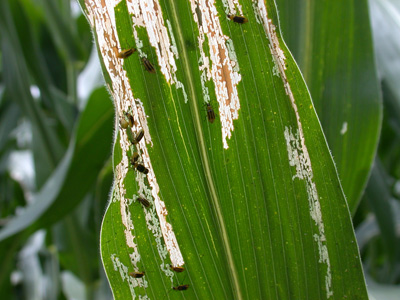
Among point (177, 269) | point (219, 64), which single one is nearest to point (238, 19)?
point (219, 64)

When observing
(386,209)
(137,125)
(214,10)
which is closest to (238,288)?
(137,125)

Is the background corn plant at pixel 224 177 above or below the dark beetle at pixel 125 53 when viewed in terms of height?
below

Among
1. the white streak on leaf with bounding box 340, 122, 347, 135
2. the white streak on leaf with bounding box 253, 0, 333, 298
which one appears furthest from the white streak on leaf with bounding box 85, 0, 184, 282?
the white streak on leaf with bounding box 340, 122, 347, 135

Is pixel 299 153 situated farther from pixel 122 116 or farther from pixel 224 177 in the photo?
pixel 122 116

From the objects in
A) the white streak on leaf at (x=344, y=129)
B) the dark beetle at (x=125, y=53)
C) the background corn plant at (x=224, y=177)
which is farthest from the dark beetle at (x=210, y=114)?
the white streak on leaf at (x=344, y=129)

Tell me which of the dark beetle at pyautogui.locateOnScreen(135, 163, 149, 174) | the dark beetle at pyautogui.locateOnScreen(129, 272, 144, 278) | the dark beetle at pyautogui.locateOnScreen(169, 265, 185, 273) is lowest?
the dark beetle at pyautogui.locateOnScreen(169, 265, 185, 273)

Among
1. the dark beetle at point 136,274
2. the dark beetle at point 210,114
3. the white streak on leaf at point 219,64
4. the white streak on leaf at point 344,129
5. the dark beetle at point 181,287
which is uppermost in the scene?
the white streak on leaf at point 219,64

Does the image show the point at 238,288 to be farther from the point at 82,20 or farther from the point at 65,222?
the point at 82,20

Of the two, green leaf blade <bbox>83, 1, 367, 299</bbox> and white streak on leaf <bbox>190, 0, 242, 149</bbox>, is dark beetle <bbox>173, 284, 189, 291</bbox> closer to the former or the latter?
green leaf blade <bbox>83, 1, 367, 299</bbox>

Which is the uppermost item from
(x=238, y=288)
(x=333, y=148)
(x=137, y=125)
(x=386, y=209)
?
(x=137, y=125)

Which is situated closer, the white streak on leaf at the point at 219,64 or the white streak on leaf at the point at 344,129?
the white streak on leaf at the point at 219,64

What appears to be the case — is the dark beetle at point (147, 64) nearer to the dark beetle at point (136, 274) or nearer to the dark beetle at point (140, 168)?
the dark beetle at point (140, 168)
